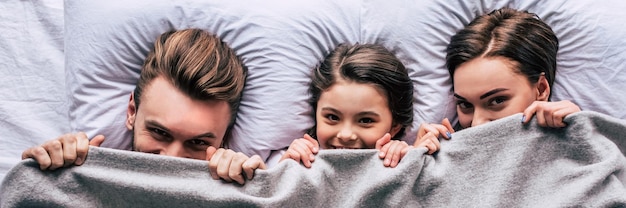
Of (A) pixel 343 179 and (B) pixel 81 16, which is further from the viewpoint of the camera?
(B) pixel 81 16

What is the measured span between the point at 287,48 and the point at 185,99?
22 centimetres

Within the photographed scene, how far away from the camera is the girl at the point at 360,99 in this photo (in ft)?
4.09

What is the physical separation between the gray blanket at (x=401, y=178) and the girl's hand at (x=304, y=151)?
2 centimetres

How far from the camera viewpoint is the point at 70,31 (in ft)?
4.41

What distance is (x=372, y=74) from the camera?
1.26 m

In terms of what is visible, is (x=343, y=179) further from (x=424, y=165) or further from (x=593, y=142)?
(x=593, y=142)

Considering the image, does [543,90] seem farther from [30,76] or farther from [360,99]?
[30,76]

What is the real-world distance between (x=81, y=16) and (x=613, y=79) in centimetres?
96

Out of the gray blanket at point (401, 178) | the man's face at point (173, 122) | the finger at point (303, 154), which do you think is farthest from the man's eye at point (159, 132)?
the finger at point (303, 154)

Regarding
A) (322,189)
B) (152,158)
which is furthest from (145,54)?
(322,189)

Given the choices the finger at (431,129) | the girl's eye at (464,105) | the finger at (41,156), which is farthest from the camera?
the girl's eye at (464,105)

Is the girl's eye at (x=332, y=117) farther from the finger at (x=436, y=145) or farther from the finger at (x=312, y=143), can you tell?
the finger at (x=436, y=145)

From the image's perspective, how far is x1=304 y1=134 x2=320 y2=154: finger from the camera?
1.18 m

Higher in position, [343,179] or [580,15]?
[580,15]
